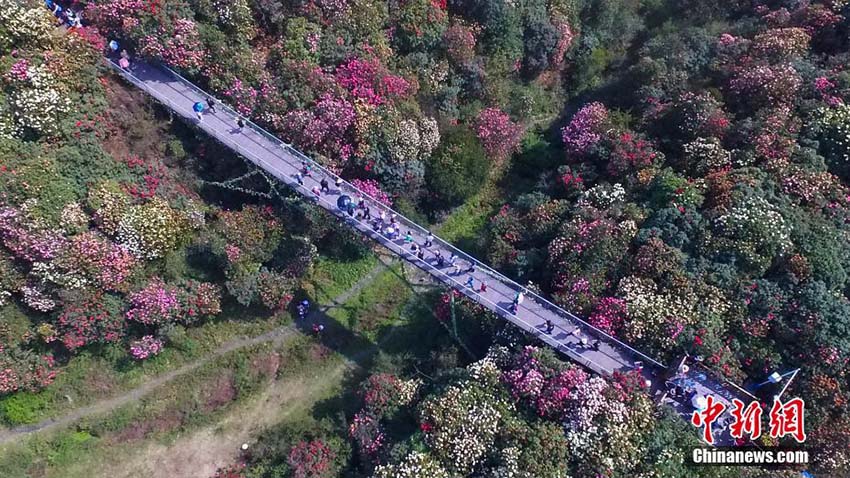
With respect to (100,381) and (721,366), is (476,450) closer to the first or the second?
(721,366)

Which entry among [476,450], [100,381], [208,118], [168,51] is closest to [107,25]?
[168,51]

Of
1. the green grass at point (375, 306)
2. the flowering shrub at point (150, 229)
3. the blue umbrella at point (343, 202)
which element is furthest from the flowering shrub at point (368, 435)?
the flowering shrub at point (150, 229)

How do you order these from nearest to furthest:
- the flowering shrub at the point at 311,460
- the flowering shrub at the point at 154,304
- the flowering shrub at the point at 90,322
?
the flowering shrub at the point at 311,460 < the flowering shrub at the point at 90,322 < the flowering shrub at the point at 154,304

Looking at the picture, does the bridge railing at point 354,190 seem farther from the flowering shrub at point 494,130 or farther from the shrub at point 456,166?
the flowering shrub at point 494,130

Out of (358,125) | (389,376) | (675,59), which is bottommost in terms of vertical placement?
(389,376)

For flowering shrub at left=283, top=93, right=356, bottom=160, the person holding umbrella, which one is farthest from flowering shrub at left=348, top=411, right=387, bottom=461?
the person holding umbrella

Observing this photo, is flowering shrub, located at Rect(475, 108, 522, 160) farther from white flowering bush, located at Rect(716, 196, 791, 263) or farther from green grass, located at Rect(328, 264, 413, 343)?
white flowering bush, located at Rect(716, 196, 791, 263)

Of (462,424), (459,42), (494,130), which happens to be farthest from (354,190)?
(462,424)
